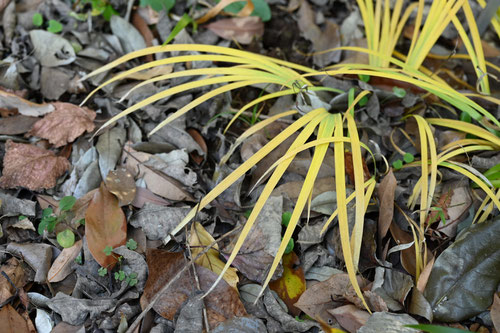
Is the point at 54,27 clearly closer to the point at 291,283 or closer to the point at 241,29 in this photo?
the point at 241,29

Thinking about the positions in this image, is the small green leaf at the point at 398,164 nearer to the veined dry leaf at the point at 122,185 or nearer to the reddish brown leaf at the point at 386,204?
the reddish brown leaf at the point at 386,204

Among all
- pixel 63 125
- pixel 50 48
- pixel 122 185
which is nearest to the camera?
pixel 122 185

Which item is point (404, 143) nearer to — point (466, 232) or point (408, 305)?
point (466, 232)

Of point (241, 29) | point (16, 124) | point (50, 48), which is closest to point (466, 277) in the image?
point (241, 29)

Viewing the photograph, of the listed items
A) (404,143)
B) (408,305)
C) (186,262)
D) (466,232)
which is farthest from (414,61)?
(186,262)

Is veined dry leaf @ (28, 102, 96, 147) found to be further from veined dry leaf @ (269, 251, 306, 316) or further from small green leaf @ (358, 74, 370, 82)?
small green leaf @ (358, 74, 370, 82)

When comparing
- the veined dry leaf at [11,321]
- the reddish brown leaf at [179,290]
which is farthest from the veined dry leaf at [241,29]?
the veined dry leaf at [11,321]
